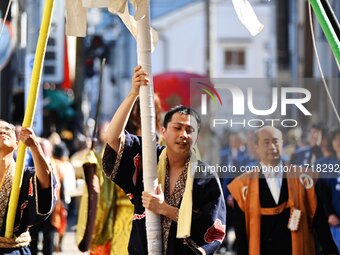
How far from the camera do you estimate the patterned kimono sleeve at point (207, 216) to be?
682cm

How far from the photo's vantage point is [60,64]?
24.5m

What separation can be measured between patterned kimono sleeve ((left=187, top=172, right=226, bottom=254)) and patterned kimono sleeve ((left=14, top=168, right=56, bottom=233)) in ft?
3.31

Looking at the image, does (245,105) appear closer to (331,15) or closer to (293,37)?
(331,15)

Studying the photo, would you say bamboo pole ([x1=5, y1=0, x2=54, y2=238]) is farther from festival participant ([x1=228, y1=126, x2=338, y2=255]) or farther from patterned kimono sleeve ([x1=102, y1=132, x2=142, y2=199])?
festival participant ([x1=228, y1=126, x2=338, y2=255])

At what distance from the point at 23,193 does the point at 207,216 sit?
125 cm

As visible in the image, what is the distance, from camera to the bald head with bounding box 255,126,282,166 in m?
8.08

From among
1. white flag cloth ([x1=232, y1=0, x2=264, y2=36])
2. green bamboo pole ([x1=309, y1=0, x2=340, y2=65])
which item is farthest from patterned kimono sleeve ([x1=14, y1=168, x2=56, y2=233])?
green bamboo pole ([x1=309, y1=0, x2=340, y2=65])

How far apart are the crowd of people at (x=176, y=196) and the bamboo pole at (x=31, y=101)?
6 centimetres

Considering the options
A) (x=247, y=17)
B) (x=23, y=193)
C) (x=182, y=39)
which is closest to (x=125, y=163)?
(x=23, y=193)

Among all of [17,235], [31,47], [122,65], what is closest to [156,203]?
[17,235]

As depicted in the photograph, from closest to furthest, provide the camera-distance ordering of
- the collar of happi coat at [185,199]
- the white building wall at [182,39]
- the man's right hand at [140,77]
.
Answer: the man's right hand at [140,77] < the collar of happi coat at [185,199] < the white building wall at [182,39]

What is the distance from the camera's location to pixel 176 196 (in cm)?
695

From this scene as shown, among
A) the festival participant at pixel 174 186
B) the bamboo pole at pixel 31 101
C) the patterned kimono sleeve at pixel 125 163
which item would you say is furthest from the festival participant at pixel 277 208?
the bamboo pole at pixel 31 101

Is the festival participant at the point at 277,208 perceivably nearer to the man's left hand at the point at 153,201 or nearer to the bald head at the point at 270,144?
the bald head at the point at 270,144
